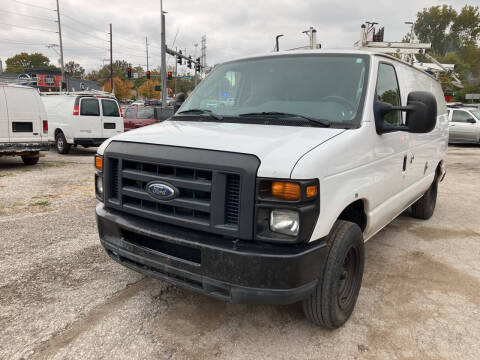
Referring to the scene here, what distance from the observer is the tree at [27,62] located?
106 m

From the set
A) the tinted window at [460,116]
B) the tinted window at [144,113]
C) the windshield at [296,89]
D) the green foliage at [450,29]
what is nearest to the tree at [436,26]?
the green foliage at [450,29]

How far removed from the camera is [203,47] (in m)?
74.5

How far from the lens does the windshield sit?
10.4ft

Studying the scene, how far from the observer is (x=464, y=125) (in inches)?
696

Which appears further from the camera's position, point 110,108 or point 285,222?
point 110,108

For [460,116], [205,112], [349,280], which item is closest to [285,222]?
[349,280]

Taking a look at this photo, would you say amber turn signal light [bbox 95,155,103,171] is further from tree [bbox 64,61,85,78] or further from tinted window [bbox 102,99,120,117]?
tree [bbox 64,61,85,78]

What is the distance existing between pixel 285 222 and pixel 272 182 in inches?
10.0

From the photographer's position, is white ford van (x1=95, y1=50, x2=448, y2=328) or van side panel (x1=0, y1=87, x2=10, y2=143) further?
van side panel (x1=0, y1=87, x2=10, y2=143)

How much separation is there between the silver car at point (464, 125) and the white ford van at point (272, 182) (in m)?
16.3

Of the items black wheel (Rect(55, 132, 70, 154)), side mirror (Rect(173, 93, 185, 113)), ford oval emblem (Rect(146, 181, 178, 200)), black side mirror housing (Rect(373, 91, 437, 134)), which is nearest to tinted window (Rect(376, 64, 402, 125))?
black side mirror housing (Rect(373, 91, 437, 134))

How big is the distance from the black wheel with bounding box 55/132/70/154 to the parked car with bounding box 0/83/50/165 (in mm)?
2902

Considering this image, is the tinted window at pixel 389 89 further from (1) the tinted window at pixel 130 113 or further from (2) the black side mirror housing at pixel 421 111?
(1) the tinted window at pixel 130 113

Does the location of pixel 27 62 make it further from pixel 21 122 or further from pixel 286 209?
pixel 286 209
